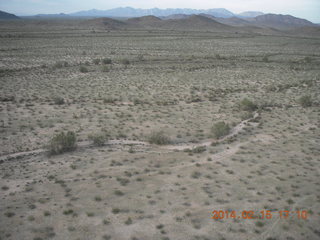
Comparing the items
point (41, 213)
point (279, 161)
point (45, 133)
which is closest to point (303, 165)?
point (279, 161)

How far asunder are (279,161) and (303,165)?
4.17 ft

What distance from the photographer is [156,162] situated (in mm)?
15922

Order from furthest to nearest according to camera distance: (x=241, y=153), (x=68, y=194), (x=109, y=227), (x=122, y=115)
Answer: (x=122, y=115) < (x=241, y=153) < (x=68, y=194) < (x=109, y=227)

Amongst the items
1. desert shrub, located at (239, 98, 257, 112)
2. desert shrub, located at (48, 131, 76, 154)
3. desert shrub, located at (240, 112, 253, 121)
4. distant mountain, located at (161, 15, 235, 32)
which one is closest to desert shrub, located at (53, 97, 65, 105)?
desert shrub, located at (48, 131, 76, 154)

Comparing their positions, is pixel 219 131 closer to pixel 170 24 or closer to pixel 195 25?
pixel 170 24

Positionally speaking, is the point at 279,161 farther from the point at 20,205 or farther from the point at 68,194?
the point at 20,205

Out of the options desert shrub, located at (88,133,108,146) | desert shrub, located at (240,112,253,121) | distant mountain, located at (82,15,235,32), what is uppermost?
distant mountain, located at (82,15,235,32)

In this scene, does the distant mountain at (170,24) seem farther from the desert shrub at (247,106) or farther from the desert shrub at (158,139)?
the desert shrub at (158,139)

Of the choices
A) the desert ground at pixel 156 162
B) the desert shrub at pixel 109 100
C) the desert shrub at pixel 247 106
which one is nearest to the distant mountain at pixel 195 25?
the desert ground at pixel 156 162

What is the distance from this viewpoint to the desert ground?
10.7 meters

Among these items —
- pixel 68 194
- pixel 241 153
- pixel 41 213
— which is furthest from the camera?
pixel 241 153

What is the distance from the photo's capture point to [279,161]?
16.0 m
